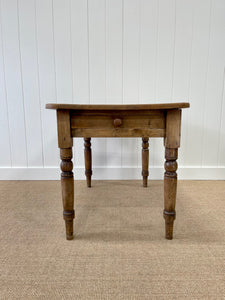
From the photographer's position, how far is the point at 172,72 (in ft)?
6.15

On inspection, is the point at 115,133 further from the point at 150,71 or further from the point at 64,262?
the point at 150,71

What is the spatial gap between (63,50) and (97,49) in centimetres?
27

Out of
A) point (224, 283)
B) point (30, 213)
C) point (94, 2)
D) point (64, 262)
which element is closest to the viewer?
point (224, 283)

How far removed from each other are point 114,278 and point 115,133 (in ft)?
1.91

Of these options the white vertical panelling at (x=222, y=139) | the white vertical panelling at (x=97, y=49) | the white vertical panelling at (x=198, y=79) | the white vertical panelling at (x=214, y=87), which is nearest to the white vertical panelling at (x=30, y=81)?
the white vertical panelling at (x=97, y=49)

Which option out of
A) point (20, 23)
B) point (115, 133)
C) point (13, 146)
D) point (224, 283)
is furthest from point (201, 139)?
point (20, 23)

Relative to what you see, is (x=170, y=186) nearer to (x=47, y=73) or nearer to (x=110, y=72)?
(x=110, y=72)

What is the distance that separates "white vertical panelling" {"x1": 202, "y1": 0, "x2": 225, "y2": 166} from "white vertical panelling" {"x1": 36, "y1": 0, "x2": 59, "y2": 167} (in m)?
1.27

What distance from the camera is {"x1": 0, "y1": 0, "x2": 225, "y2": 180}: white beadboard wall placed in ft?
5.91

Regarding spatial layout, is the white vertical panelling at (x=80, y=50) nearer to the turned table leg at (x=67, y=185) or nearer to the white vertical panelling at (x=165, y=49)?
the white vertical panelling at (x=165, y=49)

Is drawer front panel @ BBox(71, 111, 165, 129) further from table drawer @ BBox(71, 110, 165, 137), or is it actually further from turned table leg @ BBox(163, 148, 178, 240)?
turned table leg @ BBox(163, 148, 178, 240)

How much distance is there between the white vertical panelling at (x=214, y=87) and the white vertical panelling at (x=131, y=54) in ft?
1.90

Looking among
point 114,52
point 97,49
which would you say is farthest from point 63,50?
point 114,52

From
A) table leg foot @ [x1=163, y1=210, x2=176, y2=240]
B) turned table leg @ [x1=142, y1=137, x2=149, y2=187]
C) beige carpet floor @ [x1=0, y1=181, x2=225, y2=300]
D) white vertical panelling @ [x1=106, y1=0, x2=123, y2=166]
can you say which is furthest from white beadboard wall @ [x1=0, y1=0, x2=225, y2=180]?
table leg foot @ [x1=163, y1=210, x2=176, y2=240]
